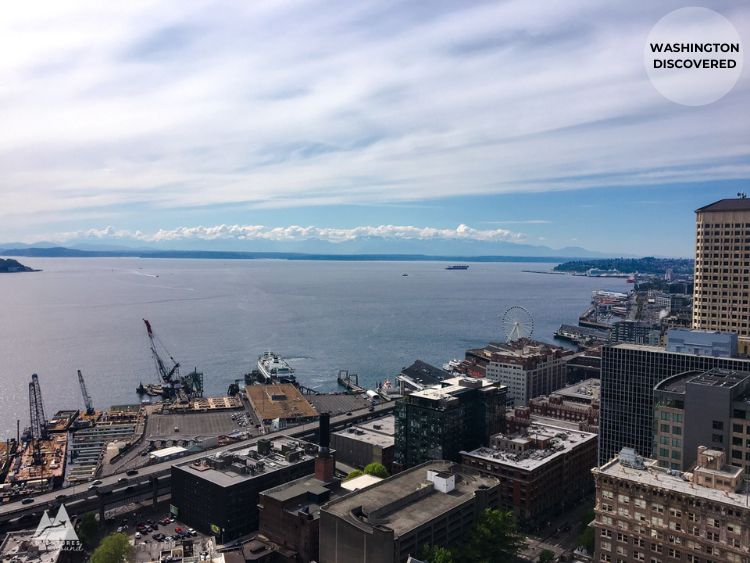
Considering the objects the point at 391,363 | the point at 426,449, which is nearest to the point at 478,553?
the point at 426,449

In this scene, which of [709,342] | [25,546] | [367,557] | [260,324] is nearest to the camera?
[367,557]

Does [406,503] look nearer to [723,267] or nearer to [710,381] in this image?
[710,381]

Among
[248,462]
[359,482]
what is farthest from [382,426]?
[248,462]

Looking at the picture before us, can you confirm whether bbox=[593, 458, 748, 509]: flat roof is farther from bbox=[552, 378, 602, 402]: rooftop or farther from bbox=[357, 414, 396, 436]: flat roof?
bbox=[552, 378, 602, 402]: rooftop

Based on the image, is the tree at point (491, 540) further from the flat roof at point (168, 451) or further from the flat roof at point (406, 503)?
the flat roof at point (168, 451)

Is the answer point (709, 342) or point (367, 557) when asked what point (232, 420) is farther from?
point (709, 342)

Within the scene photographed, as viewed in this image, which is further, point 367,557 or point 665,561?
point 367,557

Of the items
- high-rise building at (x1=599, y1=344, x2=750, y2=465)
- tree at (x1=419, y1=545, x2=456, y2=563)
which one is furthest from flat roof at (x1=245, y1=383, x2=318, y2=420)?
tree at (x1=419, y1=545, x2=456, y2=563)
